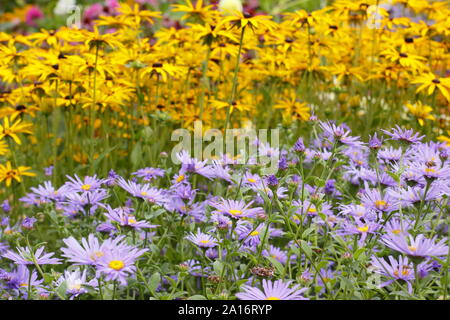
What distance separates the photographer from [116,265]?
76 centimetres

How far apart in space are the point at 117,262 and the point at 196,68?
1.29m

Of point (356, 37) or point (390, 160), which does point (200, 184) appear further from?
point (356, 37)

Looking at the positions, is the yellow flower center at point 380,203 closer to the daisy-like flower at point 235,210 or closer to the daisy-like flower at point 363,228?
the daisy-like flower at point 363,228

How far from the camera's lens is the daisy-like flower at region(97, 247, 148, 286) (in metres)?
0.74

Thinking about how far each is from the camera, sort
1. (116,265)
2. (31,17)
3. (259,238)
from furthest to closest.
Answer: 1. (31,17)
2. (259,238)
3. (116,265)

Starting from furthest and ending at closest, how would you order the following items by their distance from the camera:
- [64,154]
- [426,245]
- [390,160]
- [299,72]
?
[299,72], [64,154], [390,160], [426,245]

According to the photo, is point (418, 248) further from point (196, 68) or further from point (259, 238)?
point (196, 68)

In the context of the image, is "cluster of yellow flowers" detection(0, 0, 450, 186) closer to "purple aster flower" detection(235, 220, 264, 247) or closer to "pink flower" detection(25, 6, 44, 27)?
"purple aster flower" detection(235, 220, 264, 247)

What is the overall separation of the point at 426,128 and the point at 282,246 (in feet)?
2.67

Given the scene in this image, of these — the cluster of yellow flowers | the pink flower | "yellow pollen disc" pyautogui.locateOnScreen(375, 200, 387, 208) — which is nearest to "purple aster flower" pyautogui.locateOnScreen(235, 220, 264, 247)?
"yellow pollen disc" pyautogui.locateOnScreen(375, 200, 387, 208)

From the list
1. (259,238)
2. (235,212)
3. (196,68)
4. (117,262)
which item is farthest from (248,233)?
(196,68)

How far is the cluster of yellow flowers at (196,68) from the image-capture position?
5.39ft

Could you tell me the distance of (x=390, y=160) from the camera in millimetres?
1122
